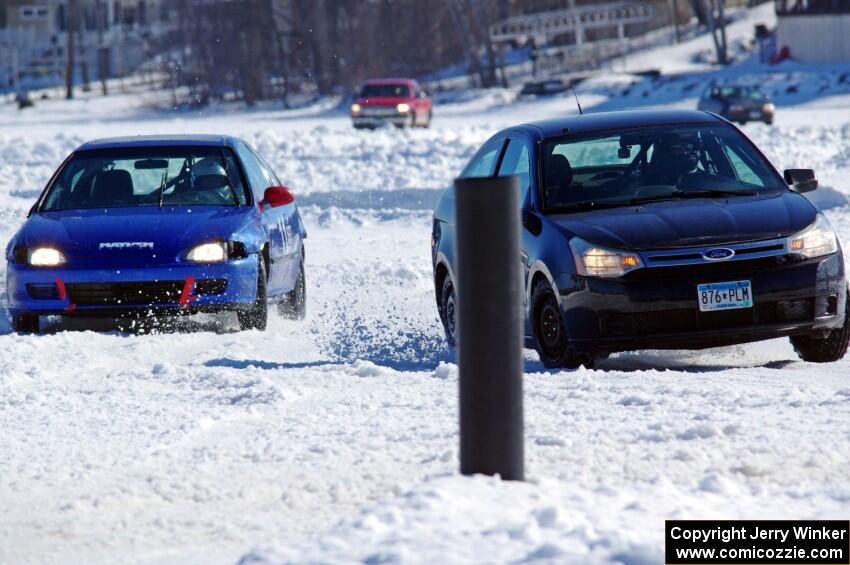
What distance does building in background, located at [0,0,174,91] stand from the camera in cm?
10819

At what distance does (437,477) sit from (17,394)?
3.51 m

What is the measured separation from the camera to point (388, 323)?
11.2m

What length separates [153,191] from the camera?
11.7m

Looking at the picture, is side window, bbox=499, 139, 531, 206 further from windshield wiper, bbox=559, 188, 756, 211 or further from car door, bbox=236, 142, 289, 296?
car door, bbox=236, 142, 289, 296

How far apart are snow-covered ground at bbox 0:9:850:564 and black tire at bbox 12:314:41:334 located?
47cm

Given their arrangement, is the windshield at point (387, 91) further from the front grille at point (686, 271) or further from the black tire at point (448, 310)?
the front grille at point (686, 271)

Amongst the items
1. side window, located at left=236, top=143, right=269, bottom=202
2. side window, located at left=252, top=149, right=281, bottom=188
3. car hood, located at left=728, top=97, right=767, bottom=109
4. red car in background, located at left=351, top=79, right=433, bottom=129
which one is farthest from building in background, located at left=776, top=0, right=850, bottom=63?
side window, located at left=236, top=143, right=269, bottom=202

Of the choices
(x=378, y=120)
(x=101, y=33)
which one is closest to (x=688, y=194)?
(x=378, y=120)

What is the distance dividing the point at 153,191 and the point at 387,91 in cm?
3544

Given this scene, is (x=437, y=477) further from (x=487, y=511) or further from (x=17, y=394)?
(x=17, y=394)

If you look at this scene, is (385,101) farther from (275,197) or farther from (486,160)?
(486,160)

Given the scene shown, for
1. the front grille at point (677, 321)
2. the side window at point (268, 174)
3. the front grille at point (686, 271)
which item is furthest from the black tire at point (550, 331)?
the side window at point (268, 174)

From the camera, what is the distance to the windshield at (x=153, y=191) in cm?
1154

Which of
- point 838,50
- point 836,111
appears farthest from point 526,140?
point 838,50
